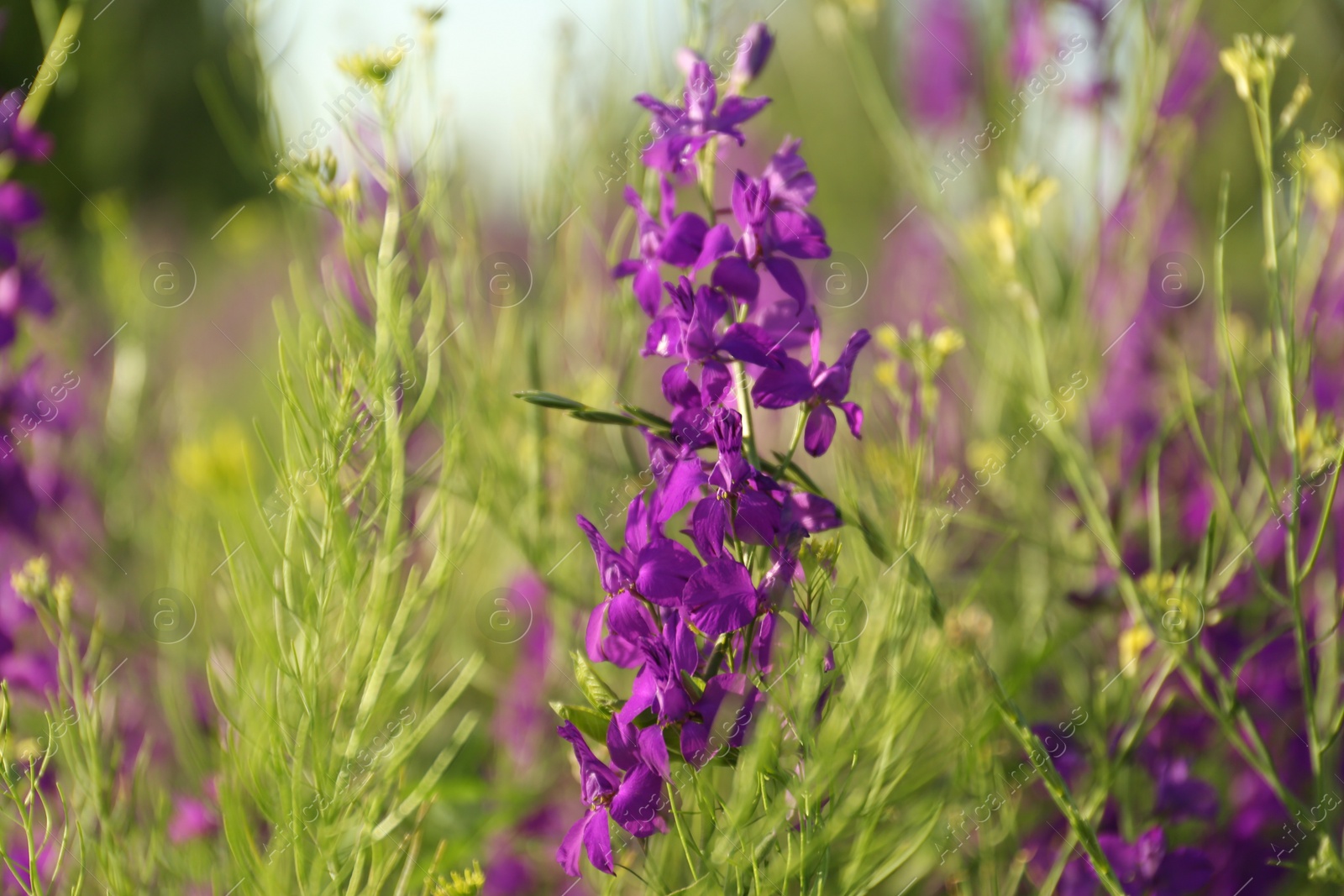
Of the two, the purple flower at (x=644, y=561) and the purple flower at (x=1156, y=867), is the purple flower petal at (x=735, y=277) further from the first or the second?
the purple flower at (x=1156, y=867)

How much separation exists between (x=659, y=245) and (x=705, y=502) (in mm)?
144

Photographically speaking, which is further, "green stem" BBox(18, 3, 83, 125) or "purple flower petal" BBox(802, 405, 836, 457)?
"green stem" BBox(18, 3, 83, 125)

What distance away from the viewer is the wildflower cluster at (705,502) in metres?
0.45

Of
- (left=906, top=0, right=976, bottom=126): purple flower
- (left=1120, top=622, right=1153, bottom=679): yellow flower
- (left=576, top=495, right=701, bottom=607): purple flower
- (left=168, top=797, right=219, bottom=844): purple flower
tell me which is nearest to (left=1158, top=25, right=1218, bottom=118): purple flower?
(left=906, top=0, right=976, bottom=126): purple flower

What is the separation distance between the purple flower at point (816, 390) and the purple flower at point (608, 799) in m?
0.18

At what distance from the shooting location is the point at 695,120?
53 centimetres

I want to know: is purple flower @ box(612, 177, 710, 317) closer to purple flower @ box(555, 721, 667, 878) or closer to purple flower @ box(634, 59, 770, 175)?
purple flower @ box(634, 59, 770, 175)

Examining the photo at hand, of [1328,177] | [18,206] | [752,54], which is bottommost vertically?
[1328,177]

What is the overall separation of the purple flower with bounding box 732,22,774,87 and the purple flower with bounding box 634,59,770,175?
0.08 m

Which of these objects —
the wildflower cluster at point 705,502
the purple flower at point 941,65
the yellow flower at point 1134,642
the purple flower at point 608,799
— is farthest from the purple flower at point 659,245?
the purple flower at point 941,65

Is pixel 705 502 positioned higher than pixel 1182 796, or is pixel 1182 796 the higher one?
pixel 705 502

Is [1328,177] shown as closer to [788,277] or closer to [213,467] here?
[788,277]

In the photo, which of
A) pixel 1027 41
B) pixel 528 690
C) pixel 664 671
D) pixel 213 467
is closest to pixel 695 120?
pixel 664 671

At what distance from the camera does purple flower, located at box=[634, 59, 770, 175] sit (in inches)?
20.1
